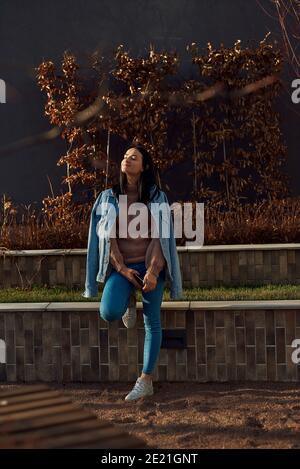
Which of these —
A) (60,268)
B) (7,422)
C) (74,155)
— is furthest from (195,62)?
(7,422)

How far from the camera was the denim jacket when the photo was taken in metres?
5.61

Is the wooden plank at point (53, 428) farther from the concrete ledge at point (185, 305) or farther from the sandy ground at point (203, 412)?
the concrete ledge at point (185, 305)

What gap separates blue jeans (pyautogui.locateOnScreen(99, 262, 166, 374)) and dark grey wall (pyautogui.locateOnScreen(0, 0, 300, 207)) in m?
4.06

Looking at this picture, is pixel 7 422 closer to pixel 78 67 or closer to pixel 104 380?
pixel 104 380

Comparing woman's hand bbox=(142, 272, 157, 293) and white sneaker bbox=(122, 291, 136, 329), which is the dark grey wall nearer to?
white sneaker bbox=(122, 291, 136, 329)

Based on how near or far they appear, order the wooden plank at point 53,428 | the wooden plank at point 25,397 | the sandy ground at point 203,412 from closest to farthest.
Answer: the wooden plank at point 53,428 < the wooden plank at point 25,397 < the sandy ground at point 203,412

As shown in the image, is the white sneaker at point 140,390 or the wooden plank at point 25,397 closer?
the wooden plank at point 25,397

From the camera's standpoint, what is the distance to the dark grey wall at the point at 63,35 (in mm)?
9375

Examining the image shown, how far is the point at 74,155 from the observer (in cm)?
907

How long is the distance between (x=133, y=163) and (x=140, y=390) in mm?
1420

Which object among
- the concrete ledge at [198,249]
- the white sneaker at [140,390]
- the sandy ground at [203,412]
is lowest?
the sandy ground at [203,412]

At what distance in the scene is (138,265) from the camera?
5.67 m

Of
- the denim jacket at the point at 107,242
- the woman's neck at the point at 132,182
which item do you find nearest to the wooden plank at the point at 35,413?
the denim jacket at the point at 107,242
